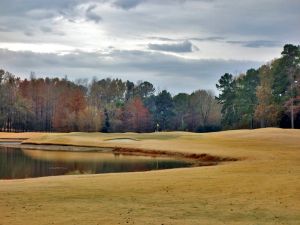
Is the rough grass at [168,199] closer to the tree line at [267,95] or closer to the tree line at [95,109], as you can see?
the tree line at [267,95]

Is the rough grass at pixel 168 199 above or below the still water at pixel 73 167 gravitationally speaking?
above

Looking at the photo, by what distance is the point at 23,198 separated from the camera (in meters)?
18.5

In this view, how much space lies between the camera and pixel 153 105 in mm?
160250

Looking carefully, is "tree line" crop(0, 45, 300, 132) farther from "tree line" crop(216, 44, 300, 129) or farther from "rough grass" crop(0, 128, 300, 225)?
"rough grass" crop(0, 128, 300, 225)

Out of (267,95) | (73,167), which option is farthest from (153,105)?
(73,167)

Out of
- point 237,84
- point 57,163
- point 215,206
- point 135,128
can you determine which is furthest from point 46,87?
point 215,206

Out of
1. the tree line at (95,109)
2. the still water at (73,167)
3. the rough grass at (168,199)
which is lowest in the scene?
the still water at (73,167)

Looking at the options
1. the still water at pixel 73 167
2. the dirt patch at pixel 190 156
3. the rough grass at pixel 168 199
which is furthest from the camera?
the dirt patch at pixel 190 156

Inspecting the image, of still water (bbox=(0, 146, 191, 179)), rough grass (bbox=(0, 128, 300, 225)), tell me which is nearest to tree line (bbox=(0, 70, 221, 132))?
still water (bbox=(0, 146, 191, 179))

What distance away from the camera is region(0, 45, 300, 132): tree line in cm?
9250

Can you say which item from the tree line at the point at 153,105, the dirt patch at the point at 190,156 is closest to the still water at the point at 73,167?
the dirt patch at the point at 190,156

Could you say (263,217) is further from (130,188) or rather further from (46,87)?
(46,87)

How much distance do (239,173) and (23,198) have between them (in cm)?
1392

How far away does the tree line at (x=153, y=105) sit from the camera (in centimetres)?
9250
